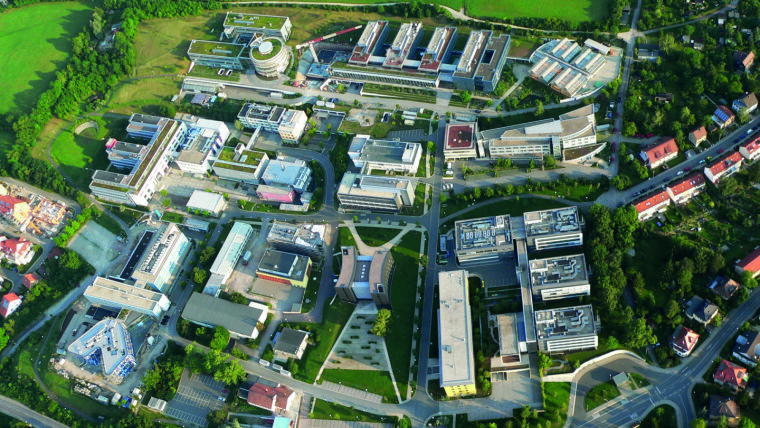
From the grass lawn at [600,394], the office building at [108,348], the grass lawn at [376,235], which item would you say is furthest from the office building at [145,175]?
the grass lawn at [600,394]

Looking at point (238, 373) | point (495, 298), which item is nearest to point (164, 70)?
point (238, 373)

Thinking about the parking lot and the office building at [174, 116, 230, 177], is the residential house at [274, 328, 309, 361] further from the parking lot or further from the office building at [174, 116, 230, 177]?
the office building at [174, 116, 230, 177]

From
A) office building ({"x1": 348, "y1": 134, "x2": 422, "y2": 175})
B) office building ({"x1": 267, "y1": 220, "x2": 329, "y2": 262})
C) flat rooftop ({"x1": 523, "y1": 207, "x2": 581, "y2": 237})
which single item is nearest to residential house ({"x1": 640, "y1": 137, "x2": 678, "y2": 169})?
flat rooftop ({"x1": 523, "y1": 207, "x2": 581, "y2": 237})

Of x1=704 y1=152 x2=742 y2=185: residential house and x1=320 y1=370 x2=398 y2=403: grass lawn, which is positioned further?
x1=704 y1=152 x2=742 y2=185: residential house

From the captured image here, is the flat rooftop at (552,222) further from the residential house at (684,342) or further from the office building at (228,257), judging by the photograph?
the office building at (228,257)

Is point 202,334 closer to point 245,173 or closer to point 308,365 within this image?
point 308,365

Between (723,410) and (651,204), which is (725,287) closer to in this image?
(651,204)

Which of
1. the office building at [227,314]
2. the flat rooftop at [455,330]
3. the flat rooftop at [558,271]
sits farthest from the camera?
the office building at [227,314]
